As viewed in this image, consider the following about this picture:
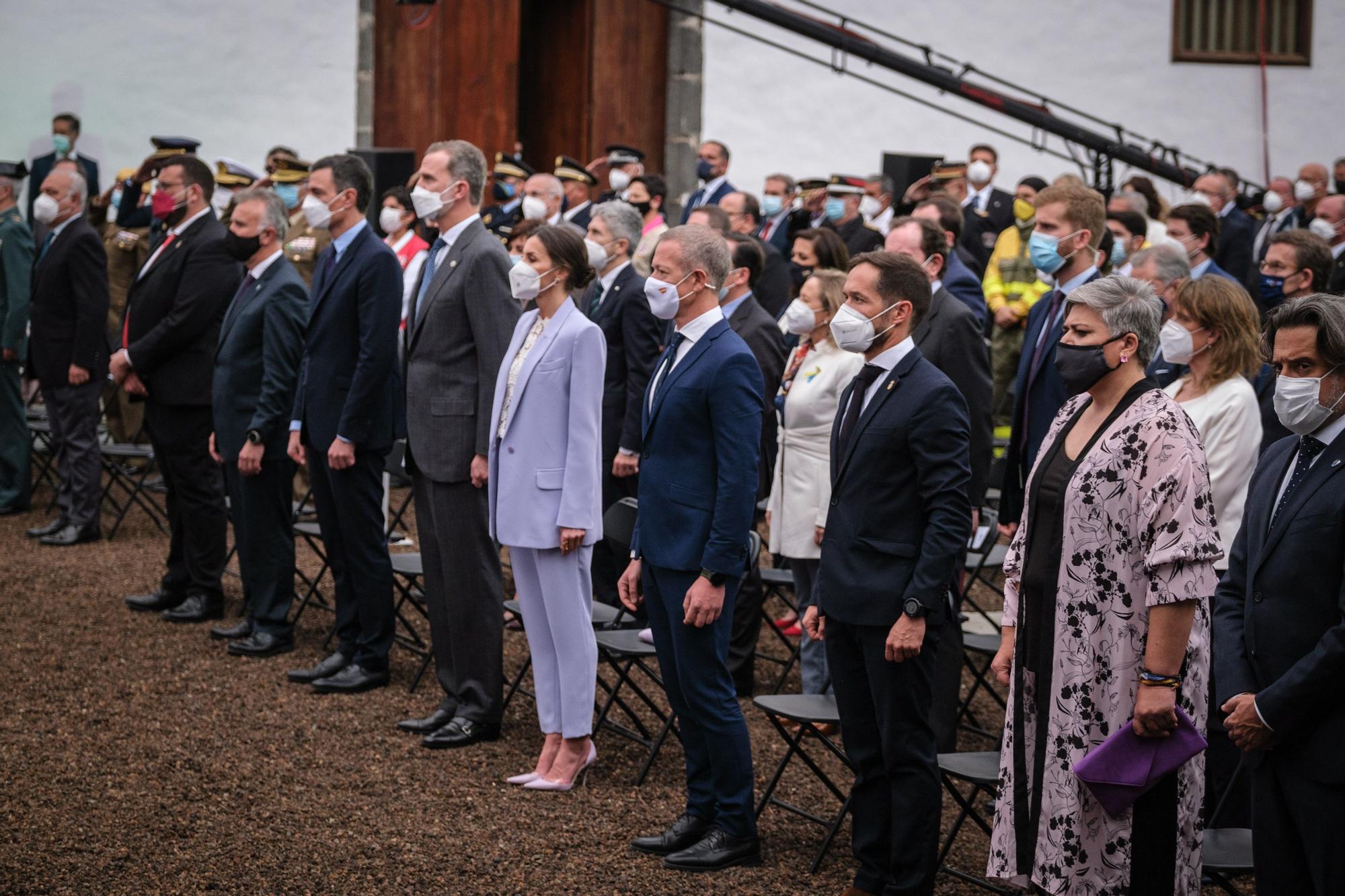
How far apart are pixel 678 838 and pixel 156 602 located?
3976mm

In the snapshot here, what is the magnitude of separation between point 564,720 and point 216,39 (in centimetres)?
1074

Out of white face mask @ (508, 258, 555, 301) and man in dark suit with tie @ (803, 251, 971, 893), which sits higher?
white face mask @ (508, 258, 555, 301)

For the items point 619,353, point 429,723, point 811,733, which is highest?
point 619,353

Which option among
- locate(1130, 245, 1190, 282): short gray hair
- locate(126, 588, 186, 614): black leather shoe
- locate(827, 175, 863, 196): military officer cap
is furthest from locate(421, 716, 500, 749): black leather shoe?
locate(827, 175, 863, 196): military officer cap

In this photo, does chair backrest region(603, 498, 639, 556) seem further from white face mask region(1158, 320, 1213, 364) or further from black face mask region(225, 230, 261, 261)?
black face mask region(225, 230, 261, 261)

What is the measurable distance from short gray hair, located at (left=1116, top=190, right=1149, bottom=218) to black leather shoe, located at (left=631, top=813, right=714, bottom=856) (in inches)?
248

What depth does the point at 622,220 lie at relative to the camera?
7172mm

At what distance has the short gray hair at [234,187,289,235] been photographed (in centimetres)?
697

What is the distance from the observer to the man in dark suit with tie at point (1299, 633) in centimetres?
A: 322

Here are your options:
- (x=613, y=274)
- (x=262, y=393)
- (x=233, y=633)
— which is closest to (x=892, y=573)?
(x=613, y=274)

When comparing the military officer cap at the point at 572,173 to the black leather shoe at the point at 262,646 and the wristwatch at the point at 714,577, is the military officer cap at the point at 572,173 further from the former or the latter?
the wristwatch at the point at 714,577

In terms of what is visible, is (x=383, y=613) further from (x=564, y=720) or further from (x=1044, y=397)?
(x=1044, y=397)

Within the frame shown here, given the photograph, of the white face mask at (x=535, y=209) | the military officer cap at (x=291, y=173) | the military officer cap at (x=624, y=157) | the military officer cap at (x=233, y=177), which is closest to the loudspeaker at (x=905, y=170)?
the military officer cap at (x=624, y=157)

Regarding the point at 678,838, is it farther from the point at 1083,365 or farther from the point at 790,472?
the point at 1083,365
